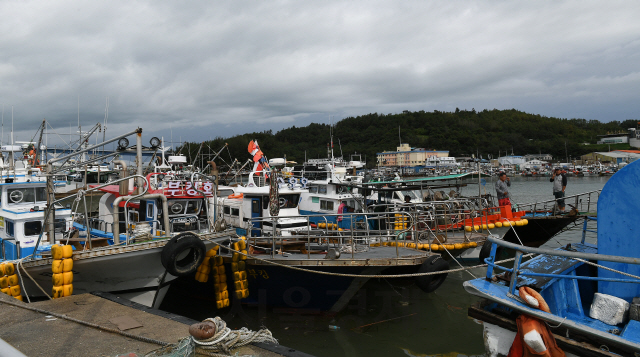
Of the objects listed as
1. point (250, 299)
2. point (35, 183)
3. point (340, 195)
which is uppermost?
point (35, 183)

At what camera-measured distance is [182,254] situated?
783 cm

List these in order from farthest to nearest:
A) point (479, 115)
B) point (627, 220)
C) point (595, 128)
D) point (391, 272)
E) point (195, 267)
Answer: point (595, 128) < point (479, 115) < point (391, 272) < point (195, 267) < point (627, 220)

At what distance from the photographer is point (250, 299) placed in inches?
384

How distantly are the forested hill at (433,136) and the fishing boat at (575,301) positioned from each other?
69.8 metres

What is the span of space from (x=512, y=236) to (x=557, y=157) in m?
104

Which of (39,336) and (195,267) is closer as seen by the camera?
(39,336)

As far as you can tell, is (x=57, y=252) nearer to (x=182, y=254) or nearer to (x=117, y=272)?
(x=117, y=272)

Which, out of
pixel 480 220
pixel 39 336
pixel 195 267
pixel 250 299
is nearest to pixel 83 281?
pixel 195 267

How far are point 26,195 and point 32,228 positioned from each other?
1.44 meters

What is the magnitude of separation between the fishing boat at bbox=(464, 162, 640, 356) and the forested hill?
69849mm

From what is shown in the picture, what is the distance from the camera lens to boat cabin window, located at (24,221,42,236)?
9898 mm

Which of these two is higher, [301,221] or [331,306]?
[301,221]

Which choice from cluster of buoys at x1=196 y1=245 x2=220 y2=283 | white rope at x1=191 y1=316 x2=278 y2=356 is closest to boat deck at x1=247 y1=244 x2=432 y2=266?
cluster of buoys at x1=196 y1=245 x2=220 y2=283

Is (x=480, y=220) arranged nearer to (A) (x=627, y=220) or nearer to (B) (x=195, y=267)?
(A) (x=627, y=220)
